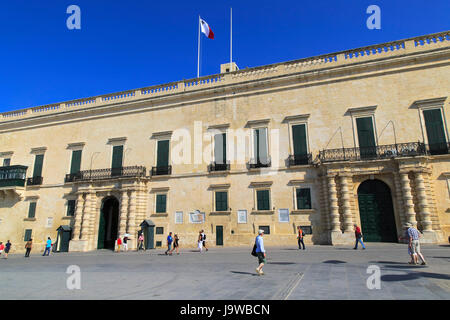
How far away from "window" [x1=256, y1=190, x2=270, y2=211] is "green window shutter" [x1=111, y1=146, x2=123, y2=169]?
13.0 metres

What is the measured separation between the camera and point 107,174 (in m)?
26.0

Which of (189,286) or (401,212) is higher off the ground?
(401,212)

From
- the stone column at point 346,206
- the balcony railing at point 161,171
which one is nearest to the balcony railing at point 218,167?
the balcony railing at point 161,171

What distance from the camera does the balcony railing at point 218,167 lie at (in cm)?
2297

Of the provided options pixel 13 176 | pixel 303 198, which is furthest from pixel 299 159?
pixel 13 176

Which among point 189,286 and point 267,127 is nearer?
point 189,286

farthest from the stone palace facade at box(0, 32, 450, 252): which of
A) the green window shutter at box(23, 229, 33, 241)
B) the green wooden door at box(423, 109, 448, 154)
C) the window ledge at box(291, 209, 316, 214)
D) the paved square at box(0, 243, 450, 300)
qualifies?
the paved square at box(0, 243, 450, 300)

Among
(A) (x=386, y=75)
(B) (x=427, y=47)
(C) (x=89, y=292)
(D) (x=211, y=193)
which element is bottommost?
(C) (x=89, y=292)

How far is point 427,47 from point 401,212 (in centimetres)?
1173

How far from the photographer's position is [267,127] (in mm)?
22734

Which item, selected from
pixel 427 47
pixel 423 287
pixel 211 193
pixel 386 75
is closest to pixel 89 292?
pixel 423 287

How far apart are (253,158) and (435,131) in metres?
12.3
